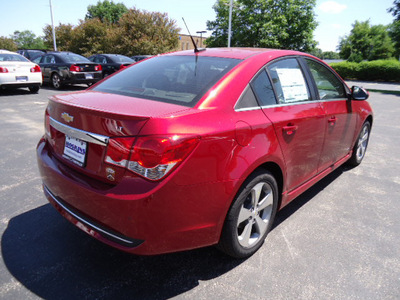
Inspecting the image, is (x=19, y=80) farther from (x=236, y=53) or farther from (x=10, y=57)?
(x=236, y=53)

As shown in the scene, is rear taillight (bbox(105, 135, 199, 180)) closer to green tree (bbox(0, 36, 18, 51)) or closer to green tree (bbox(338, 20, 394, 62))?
green tree (bbox(0, 36, 18, 51))

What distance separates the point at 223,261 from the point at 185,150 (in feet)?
3.64

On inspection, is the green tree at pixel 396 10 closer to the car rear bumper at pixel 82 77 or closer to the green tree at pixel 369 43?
the car rear bumper at pixel 82 77

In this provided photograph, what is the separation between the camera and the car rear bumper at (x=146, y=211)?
1.71 meters

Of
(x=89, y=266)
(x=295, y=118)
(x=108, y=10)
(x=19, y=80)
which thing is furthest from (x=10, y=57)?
(x=108, y=10)

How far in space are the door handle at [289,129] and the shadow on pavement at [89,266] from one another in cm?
111

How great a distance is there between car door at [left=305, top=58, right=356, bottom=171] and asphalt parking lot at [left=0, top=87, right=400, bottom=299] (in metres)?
0.58

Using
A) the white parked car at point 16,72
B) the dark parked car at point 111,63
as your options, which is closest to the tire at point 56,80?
the white parked car at point 16,72

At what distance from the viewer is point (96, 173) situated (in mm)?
1917

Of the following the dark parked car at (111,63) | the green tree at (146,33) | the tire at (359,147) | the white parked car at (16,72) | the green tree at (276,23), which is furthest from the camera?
the green tree at (276,23)

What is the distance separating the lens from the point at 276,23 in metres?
35.6

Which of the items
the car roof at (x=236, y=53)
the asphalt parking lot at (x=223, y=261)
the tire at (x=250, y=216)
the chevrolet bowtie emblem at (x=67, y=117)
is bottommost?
the asphalt parking lot at (x=223, y=261)

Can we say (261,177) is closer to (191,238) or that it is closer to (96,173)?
(191,238)

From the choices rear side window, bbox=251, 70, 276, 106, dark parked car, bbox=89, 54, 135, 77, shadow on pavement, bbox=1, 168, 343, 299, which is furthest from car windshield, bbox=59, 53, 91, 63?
rear side window, bbox=251, 70, 276, 106
